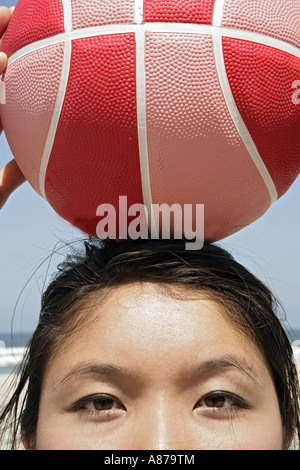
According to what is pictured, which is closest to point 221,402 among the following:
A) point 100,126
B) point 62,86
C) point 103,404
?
point 103,404

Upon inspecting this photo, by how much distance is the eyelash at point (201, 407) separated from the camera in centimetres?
207

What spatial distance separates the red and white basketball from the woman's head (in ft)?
0.98

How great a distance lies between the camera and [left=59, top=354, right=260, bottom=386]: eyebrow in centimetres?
207

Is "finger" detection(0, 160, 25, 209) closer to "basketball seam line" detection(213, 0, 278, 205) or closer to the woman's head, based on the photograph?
the woman's head

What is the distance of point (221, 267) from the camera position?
252 cm

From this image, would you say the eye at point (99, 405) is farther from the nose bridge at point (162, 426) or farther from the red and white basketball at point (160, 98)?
the red and white basketball at point (160, 98)

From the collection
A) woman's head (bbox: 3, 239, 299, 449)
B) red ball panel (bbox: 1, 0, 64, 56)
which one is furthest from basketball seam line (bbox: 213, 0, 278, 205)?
red ball panel (bbox: 1, 0, 64, 56)

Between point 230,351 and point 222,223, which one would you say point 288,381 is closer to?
point 230,351

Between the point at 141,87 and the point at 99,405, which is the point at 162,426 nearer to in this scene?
the point at 99,405

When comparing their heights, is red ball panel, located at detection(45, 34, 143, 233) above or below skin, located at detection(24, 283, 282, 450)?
above

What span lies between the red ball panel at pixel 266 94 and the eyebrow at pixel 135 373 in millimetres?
794

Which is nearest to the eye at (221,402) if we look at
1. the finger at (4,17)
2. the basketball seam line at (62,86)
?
the basketball seam line at (62,86)
